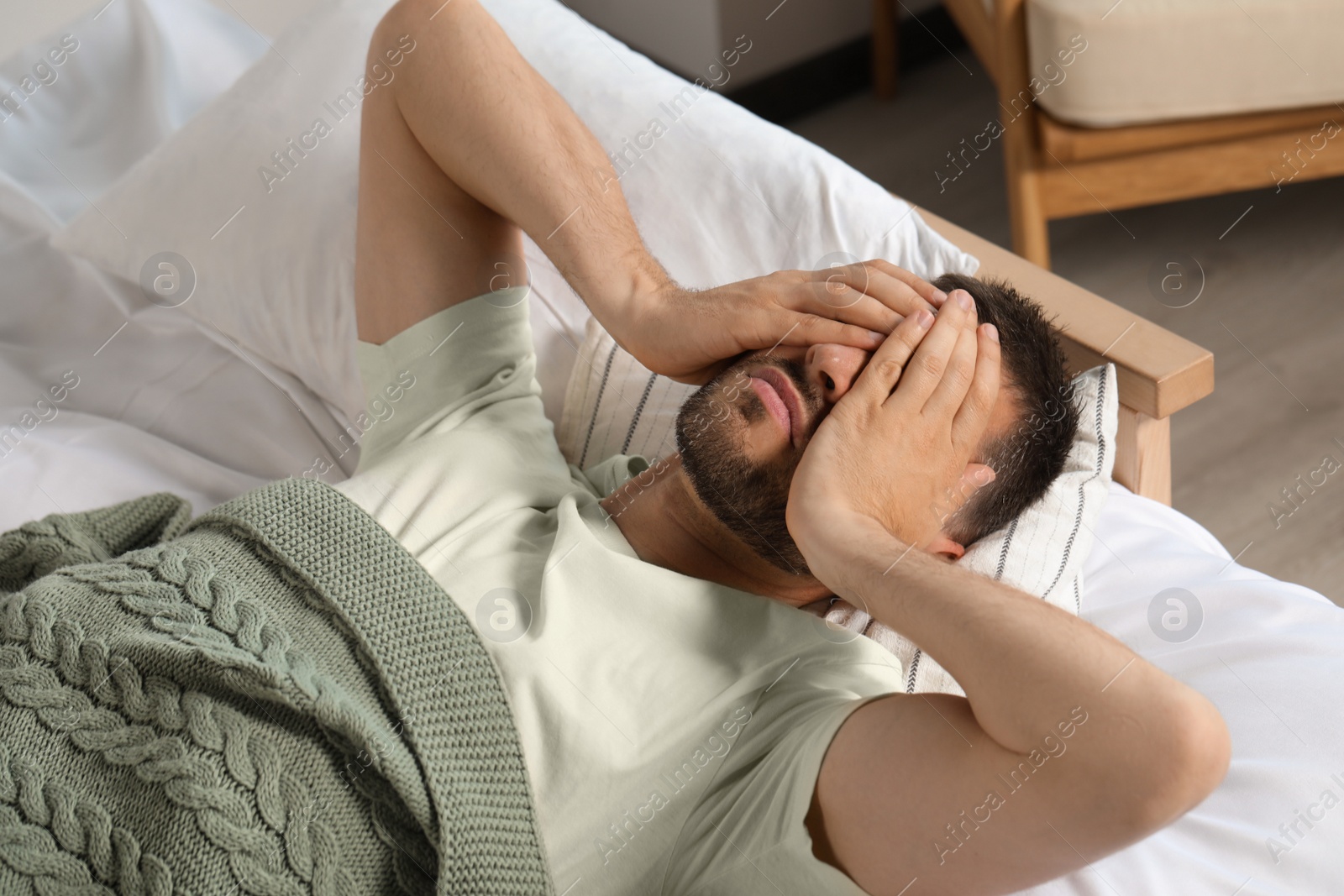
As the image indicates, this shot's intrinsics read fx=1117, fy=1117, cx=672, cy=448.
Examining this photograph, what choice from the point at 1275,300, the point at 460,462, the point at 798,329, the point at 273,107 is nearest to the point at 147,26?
the point at 273,107

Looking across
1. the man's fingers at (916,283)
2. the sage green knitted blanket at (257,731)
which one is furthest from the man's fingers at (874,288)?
the sage green knitted blanket at (257,731)

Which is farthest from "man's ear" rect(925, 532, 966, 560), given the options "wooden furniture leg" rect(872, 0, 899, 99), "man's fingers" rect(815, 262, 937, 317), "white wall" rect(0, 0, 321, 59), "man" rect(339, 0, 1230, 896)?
"wooden furniture leg" rect(872, 0, 899, 99)

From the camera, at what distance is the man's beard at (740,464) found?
1.04m

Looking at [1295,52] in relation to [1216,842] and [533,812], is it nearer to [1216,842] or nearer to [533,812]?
[1216,842]

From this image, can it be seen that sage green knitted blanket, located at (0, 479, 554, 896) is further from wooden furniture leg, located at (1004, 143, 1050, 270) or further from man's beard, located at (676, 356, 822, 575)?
wooden furniture leg, located at (1004, 143, 1050, 270)

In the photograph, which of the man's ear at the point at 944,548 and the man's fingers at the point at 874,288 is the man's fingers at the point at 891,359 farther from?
the man's ear at the point at 944,548

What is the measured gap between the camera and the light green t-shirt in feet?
3.10

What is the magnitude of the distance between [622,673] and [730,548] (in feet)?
0.64

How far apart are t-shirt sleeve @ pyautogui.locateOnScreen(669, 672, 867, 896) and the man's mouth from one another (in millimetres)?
224

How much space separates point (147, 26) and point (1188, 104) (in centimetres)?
168

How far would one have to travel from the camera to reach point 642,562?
1.05 metres

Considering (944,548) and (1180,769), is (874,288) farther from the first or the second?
(1180,769)

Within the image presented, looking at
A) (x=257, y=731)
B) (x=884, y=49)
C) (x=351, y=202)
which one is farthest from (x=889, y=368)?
(x=884, y=49)

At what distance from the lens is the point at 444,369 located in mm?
1225
